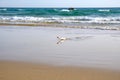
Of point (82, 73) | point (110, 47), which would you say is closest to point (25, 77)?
point (82, 73)

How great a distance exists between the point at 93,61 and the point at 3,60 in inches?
83.8

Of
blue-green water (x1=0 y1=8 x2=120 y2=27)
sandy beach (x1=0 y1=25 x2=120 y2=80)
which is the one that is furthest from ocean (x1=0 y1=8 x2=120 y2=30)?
sandy beach (x1=0 y1=25 x2=120 y2=80)

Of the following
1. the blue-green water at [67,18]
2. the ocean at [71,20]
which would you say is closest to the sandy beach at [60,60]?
the ocean at [71,20]

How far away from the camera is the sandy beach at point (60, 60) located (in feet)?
18.6

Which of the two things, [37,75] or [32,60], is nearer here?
[37,75]

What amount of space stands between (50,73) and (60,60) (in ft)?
3.98

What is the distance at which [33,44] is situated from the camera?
9.48 m

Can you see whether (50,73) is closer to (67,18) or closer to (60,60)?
(60,60)

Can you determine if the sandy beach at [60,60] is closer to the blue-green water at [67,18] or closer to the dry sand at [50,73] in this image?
the dry sand at [50,73]

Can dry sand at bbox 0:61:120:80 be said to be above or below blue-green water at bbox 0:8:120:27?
above

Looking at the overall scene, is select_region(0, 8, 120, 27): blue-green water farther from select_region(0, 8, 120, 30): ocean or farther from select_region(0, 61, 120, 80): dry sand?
select_region(0, 61, 120, 80): dry sand

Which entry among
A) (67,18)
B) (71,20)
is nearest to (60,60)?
(71,20)

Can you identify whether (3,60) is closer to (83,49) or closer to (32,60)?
(32,60)

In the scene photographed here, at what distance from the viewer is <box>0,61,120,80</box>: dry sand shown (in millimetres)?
5499
